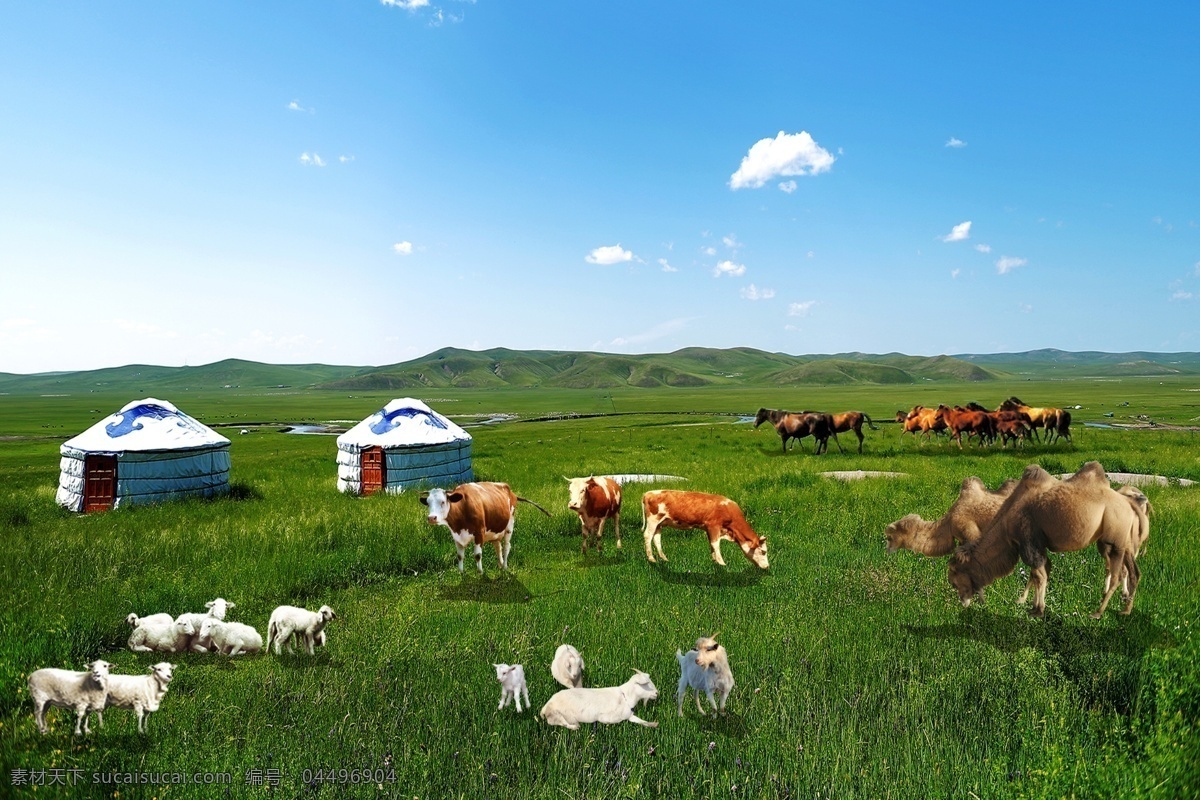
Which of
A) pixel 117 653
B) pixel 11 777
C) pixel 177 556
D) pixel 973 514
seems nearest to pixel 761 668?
pixel 973 514

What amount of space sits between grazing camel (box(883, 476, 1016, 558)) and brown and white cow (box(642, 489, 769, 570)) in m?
2.39

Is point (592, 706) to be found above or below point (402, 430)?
below

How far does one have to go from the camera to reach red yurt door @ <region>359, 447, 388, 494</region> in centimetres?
2002

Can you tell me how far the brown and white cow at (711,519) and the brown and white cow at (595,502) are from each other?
1.31 meters

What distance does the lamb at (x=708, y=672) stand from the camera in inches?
164

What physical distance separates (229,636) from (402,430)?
14936mm

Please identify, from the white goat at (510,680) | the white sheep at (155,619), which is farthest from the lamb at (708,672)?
the white sheep at (155,619)

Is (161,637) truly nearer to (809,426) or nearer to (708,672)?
(708,672)

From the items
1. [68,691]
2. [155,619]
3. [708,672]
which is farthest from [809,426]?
[68,691]

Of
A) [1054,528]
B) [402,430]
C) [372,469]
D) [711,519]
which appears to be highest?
[1054,528]

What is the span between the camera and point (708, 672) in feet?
14.1

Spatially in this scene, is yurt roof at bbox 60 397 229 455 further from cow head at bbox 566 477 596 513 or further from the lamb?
the lamb

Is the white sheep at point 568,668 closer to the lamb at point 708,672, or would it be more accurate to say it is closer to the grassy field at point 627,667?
the grassy field at point 627,667

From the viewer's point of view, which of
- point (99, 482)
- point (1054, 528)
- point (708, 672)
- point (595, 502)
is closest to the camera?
point (708, 672)
